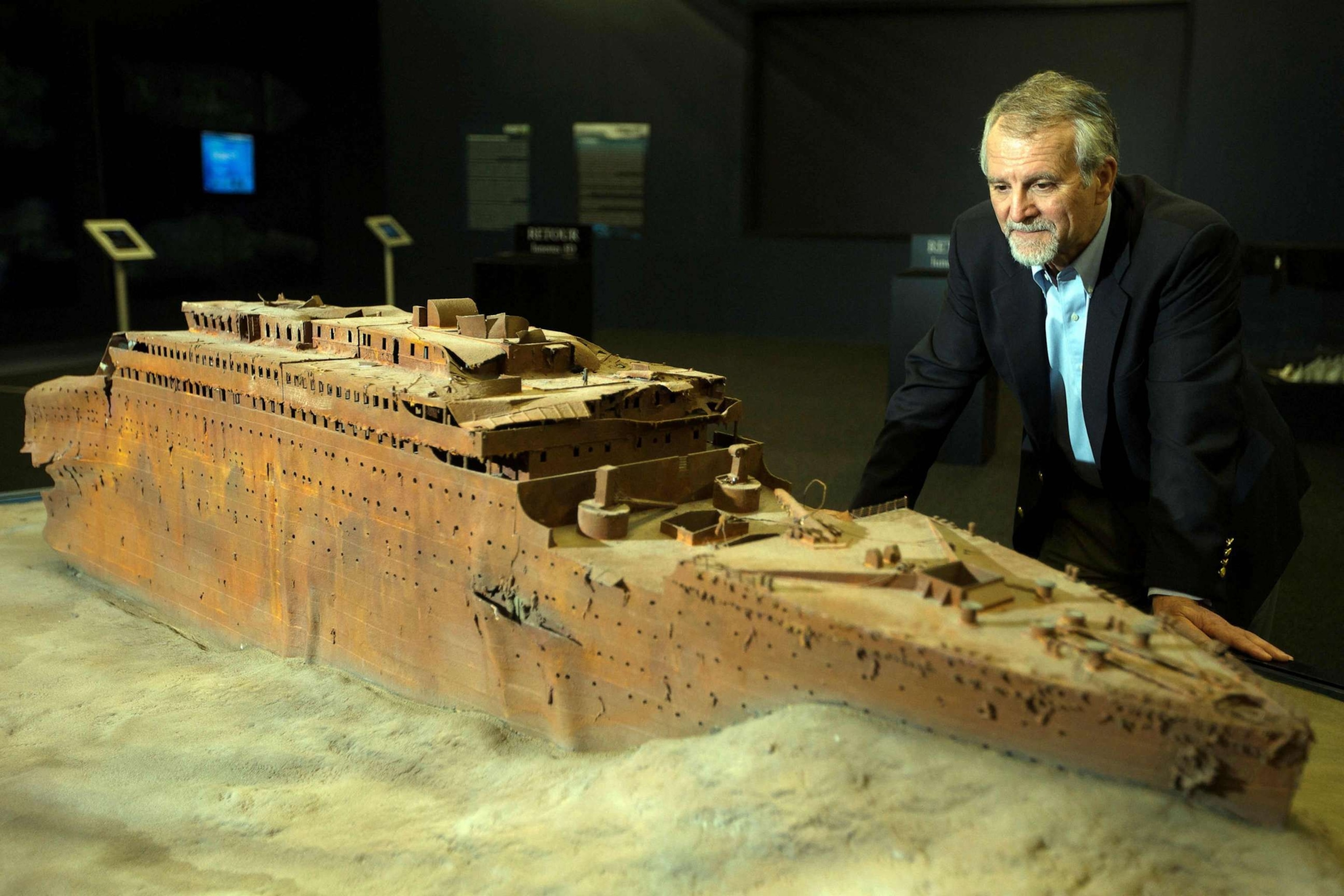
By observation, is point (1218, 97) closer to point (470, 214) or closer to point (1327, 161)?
point (1327, 161)

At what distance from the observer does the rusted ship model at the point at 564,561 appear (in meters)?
5.54

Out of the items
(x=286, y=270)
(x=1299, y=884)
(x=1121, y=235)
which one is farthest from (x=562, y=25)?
(x=1299, y=884)

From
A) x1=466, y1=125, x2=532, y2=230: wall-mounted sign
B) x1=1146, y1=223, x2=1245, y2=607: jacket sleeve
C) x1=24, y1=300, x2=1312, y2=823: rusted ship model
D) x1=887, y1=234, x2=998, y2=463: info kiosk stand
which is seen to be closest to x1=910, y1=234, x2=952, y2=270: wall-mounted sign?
x1=887, y1=234, x2=998, y2=463: info kiosk stand

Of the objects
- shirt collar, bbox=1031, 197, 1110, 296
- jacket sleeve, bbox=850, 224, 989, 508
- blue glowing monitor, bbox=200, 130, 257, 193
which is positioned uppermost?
blue glowing monitor, bbox=200, 130, 257, 193

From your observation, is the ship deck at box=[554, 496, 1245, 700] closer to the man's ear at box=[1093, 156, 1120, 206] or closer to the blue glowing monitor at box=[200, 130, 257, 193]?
the man's ear at box=[1093, 156, 1120, 206]

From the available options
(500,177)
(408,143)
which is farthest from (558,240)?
(408,143)

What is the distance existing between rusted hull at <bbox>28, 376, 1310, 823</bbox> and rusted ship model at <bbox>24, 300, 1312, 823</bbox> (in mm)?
18

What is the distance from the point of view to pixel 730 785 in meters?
5.89

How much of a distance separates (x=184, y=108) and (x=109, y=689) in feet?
31.4

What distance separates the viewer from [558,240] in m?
14.4

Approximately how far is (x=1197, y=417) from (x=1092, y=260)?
43.0 inches

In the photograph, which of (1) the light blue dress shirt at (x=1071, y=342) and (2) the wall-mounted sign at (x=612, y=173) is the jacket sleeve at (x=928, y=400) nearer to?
(1) the light blue dress shirt at (x=1071, y=342)

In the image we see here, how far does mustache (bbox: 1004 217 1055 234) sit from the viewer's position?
6500 millimetres

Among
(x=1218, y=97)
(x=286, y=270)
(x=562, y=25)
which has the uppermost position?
(x=562, y=25)
